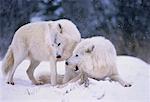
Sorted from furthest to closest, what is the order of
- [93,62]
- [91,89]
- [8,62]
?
[8,62] → [93,62] → [91,89]

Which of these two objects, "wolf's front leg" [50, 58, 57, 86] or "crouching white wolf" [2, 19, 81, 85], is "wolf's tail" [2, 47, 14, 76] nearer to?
"crouching white wolf" [2, 19, 81, 85]

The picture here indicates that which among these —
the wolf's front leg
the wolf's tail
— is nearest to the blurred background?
the wolf's tail

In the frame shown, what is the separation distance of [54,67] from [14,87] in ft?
0.69

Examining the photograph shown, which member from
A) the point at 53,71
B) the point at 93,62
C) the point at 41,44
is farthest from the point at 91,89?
the point at 41,44

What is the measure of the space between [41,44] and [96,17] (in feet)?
0.96

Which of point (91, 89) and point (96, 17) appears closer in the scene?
point (91, 89)

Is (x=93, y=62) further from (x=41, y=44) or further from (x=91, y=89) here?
(x=41, y=44)

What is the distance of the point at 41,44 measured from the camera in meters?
1.83

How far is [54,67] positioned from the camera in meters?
1.81

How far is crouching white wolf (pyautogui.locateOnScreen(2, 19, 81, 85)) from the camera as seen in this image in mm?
1795

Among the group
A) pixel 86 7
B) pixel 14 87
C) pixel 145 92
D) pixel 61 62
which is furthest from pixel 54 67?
pixel 145 92

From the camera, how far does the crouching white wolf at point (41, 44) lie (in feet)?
5.89

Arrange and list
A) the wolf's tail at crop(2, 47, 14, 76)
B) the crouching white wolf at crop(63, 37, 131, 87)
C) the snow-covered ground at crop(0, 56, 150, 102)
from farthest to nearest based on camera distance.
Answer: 1. the wolf's tail at crop(2, 47, 14, 76)
2. the crouching white wolf at crop(63, 37, 131, 87)
3. the snow-covered ground at crop(0, 56, 150, 102)

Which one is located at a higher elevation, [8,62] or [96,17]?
[96,17]
